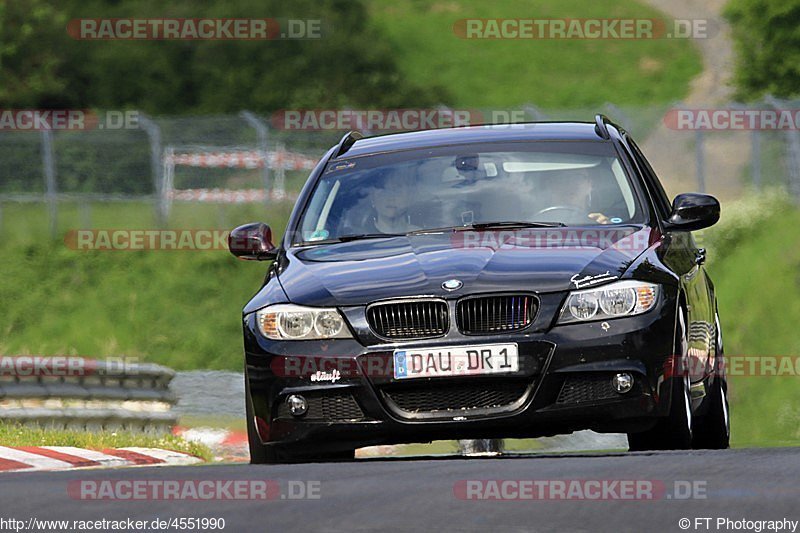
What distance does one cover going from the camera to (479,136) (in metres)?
10.2

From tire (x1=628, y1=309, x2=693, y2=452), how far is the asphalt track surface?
0.88ft

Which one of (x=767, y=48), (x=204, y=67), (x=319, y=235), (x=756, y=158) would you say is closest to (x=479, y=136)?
(x=319, y=235)

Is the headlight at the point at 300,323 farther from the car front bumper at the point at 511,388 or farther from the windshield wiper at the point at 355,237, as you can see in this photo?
the windshield wiper at the point at 355,237

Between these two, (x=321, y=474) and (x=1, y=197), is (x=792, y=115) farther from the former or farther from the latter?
(x=321, y=474)

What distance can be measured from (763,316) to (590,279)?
44.3 ft

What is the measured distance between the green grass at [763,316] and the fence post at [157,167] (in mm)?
8954

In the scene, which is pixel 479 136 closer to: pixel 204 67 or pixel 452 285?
pixel 452 285

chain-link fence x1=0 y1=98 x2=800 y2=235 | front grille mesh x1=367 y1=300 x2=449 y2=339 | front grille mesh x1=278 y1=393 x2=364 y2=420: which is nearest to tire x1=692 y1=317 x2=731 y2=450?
front grille mesh x1=367 y1=300 x2=449 y2=339

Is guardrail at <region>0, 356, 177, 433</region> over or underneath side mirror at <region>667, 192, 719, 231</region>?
underneath

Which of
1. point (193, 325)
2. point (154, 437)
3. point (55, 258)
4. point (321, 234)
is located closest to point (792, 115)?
point (193, 325)

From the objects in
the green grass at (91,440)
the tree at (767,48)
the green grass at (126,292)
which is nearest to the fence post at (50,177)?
the green grass at (126,292)

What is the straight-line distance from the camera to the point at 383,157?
33.4 ft

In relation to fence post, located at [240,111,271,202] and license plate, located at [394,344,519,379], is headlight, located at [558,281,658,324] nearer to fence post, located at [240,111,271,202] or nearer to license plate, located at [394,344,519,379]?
license plate, located at [394,344,519,379]

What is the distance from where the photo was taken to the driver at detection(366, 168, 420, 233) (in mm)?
9586
